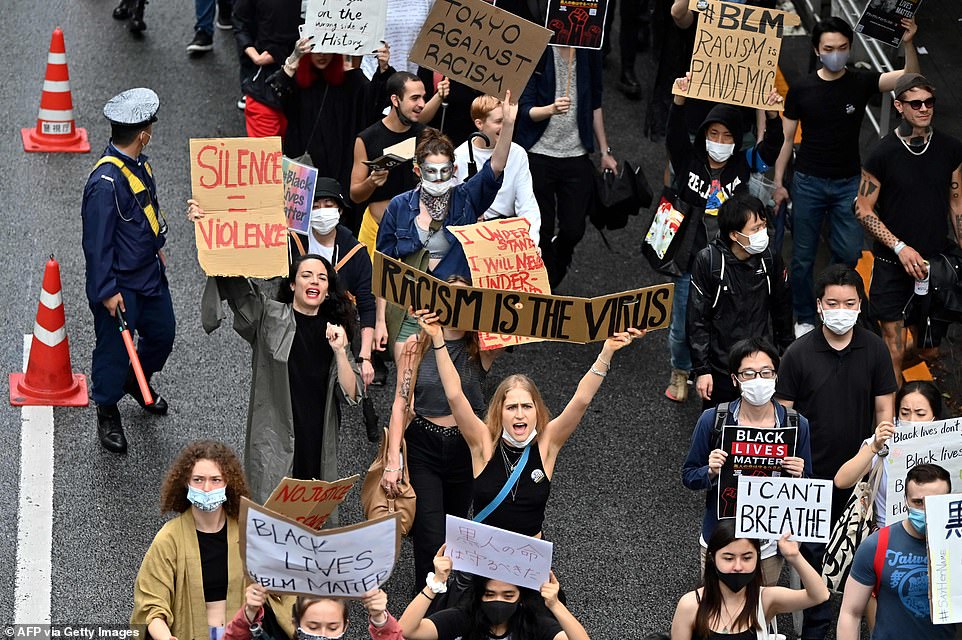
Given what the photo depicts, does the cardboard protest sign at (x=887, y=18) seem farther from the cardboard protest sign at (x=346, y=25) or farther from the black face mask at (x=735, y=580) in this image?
the black face mask at (x=735, y=580)

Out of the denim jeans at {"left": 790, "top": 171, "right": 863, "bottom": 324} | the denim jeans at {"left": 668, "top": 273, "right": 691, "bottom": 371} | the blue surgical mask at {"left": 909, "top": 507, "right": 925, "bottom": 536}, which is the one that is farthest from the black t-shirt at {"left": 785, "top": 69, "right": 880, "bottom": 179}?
the blue surgical mask at {"left": 909, "top": 507, "right": 925, "bottom": 536}

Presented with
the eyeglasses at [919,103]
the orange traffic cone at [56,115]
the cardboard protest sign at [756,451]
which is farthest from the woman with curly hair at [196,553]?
the orange traffic cone at [56,115]

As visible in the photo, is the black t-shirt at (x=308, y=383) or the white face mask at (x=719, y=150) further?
the white face mask at (x=719, y=150)

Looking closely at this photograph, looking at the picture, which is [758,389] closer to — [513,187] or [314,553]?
[314,553]

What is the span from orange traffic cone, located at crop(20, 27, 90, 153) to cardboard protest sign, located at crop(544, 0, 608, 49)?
4.57 m

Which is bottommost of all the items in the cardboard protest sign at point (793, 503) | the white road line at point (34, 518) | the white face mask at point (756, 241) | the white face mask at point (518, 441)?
the white road line at point (34, 518)

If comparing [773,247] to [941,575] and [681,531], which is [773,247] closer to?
[681,531]

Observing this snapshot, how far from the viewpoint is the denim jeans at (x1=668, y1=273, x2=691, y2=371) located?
35.3 feet

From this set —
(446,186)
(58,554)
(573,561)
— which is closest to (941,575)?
(573,561)

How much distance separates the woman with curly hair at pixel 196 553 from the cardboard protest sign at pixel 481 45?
10.5ft

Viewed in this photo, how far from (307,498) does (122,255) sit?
2.86 meters

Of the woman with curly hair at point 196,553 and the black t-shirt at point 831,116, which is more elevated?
the black t-shirt at point 831,116

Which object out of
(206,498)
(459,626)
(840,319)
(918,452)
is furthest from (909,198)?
(206,498)

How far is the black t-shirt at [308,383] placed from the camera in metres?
8.65
